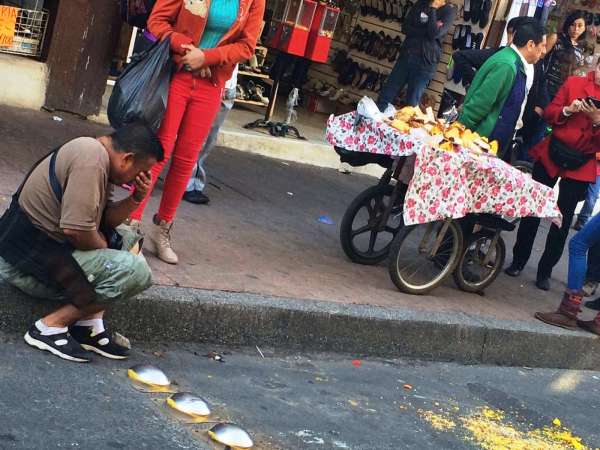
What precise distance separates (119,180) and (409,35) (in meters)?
7.47

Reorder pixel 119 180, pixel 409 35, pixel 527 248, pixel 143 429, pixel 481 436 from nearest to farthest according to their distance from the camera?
pixel 143 429
pixel 119 180
pixel 481 436
pixel 527 248
pixel 409 35

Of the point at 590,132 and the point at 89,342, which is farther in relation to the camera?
the point at 590,132

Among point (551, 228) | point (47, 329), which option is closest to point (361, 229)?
point (551, 228)

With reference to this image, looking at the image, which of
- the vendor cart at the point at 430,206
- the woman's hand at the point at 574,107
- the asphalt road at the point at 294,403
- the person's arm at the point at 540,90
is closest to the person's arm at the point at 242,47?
the vendor cart at the point at 430,206

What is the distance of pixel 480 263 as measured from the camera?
7.55 metres

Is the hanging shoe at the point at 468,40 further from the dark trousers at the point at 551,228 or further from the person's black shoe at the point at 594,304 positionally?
the person's black shoe at the point at 594,304

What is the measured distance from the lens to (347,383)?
5.42m

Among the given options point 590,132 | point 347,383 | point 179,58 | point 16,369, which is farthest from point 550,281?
point 16,369

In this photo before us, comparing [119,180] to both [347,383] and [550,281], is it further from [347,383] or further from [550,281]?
[550,281]

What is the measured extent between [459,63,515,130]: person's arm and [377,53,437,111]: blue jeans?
3977mm

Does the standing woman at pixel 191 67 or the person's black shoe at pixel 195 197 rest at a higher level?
the standing woman at pixel 191 67

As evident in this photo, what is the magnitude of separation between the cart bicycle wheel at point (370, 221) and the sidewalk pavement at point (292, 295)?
0.33 ft

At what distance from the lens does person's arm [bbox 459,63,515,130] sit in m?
7.18

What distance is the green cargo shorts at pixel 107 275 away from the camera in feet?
14.7
